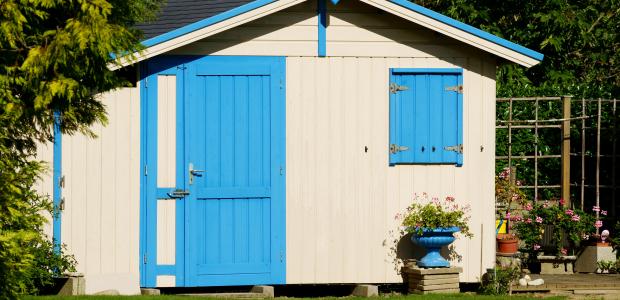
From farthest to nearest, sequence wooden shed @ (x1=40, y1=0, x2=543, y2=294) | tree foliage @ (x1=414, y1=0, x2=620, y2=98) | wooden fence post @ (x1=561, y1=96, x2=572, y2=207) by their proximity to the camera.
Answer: tree foliage @ (x1=414, y1=0, x2=620, y2=98) < wooden fence post @ (x1=561, y1=96, x2=572, y2=207) < wooden shed @ (x1=40, y1=0, x2=543, y2=294)

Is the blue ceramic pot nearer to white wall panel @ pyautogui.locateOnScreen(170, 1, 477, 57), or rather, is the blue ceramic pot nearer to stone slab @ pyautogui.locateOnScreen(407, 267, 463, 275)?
stone slab @ pyautogui.locateOnScreen(407, 267, 463, 275)

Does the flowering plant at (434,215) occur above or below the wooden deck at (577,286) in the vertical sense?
above

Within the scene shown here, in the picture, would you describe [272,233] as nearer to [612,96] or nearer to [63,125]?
[63,125]

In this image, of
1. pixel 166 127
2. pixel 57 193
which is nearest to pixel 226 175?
pixel 166 127

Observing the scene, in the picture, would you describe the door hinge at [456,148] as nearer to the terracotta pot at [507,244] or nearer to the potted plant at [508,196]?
the terracotta pot at [507,244]

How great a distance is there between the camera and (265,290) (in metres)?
13.7

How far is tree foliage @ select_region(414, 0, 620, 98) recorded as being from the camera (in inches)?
853

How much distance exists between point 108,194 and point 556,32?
418 inches

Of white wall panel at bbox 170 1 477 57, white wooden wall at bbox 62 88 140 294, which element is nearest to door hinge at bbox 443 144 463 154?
white wall panel at bbox 170 1 477 57

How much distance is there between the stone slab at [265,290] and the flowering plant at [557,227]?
378 cm

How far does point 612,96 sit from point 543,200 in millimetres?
1636

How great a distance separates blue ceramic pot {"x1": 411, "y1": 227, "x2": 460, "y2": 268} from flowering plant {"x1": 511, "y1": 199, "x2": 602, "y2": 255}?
91.7 inches

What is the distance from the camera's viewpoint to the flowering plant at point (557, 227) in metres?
15.9

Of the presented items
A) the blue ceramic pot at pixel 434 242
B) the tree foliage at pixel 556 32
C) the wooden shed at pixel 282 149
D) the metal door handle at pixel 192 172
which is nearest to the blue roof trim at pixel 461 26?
the wooden shed at pixel 282 149
